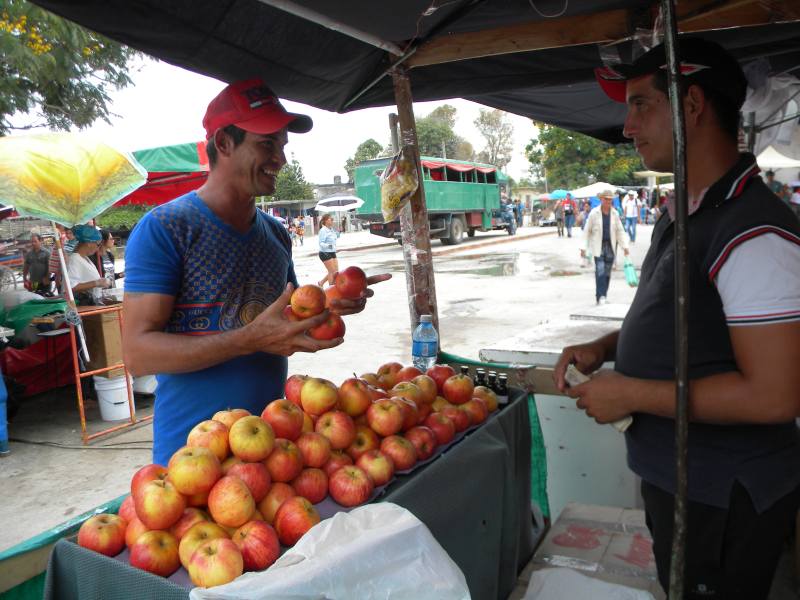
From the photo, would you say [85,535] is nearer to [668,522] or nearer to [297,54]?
[668,522]

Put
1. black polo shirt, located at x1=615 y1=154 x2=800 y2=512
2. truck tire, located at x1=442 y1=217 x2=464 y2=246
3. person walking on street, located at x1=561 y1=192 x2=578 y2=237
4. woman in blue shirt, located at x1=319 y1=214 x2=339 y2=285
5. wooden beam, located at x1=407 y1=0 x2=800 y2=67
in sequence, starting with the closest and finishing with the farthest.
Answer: black polo shirt, located at x1=615 y1=154 x2=800 y2=512, wooden beam, located at x1=407 y1=0 x2=800 y2=67, woman in blue shirt, located at x1=319 y1=214 x2=339 y2=285, truck tire, located at x1=442 y1=217 x2=464 y2=246, person walking on street, located at x1=561 y1=192 x2=578 y2=237

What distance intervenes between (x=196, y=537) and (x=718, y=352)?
1436mm

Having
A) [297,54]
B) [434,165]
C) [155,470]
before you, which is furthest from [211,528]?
[434,165]

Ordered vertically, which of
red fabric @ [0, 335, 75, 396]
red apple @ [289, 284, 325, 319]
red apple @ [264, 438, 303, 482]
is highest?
red apple @ [289, 284, 325, 319]

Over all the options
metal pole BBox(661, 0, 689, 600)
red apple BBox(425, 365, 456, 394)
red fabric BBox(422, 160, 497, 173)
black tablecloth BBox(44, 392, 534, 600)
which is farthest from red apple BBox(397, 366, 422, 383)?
red fabric BBox(422, 160, 497, 173)

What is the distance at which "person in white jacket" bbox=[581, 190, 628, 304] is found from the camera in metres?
10.2

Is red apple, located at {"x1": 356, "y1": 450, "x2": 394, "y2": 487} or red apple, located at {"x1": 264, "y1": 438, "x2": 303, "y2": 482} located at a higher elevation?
red apple, located at {"x1": 264, "y1": 438, "x2": 303, "y2": 482}

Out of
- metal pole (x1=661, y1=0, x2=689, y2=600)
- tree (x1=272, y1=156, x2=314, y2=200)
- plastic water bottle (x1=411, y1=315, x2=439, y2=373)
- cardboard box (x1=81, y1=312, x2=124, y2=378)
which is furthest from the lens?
tree (x1=272, y1=156, x2=314, y2=200)

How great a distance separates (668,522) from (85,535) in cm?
164

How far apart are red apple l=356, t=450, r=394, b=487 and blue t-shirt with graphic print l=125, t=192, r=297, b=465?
1.82ft

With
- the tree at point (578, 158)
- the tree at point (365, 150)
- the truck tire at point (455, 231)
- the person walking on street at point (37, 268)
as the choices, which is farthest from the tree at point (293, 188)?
the person walking on street at point (37, 268)

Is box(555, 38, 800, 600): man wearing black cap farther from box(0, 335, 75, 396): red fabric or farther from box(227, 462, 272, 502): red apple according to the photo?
box(0, 335, 75, 396): red fabric

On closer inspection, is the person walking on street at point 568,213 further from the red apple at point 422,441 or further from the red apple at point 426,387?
the red apple at point 422,441

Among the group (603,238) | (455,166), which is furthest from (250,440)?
(455,166)
